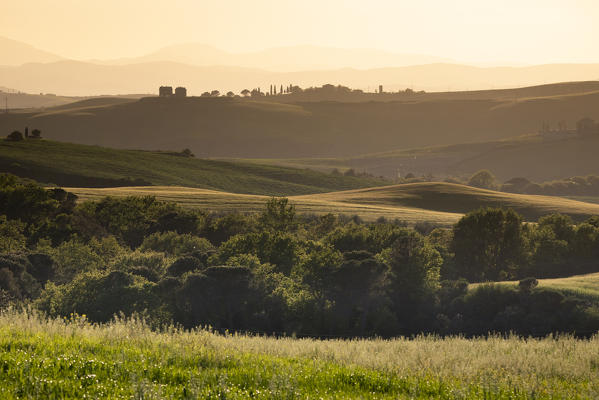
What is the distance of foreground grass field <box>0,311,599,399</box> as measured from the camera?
11664 millimetres

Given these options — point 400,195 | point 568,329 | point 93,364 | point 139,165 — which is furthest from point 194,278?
point 139,165

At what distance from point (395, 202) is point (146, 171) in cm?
5838

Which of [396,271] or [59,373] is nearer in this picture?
[59,373]

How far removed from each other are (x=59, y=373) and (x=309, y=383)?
4.35m

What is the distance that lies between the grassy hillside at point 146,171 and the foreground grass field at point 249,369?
126811mm

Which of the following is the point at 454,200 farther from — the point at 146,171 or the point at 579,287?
the point at 579,287

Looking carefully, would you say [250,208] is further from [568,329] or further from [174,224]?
[568,329]

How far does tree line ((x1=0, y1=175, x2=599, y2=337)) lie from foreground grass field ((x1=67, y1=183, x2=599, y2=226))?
31.0 m

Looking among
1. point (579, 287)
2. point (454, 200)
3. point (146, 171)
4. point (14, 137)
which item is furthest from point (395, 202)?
point (14, 137)

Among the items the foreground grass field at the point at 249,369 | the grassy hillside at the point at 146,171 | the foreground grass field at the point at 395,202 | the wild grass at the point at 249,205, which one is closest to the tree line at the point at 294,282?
Answer: the foreground grass field at the point at 249,369

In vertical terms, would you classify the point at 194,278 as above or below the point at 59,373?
below

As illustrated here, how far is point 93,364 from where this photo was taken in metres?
12.6

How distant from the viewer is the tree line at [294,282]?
40.5 metres

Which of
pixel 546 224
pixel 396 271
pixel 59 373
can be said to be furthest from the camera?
pixel 546 224
